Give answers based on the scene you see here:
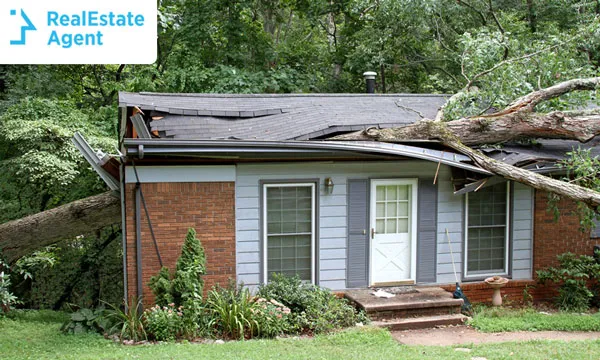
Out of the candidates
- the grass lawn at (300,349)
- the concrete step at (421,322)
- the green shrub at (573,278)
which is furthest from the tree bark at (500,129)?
the grass lawn at (300,349)

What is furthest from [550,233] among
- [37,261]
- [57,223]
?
[37,261]

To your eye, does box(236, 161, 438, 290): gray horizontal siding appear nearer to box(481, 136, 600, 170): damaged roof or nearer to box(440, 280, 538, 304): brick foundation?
box(481, 136, 600, 170): damaged roof

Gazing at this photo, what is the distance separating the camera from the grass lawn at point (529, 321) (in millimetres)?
8688

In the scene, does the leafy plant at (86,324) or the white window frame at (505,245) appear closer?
the leafy plant at (86,324)

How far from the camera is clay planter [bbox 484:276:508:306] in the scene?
9.66 m

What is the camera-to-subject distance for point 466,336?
330 inches

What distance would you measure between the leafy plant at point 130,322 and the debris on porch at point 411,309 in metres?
3.04

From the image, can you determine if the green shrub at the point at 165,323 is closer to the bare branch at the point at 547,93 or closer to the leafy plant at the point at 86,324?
the leafy plant at the point at 86,324

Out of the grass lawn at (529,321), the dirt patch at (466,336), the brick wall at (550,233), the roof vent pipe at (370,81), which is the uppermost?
the roof vent pipe at (370,81)

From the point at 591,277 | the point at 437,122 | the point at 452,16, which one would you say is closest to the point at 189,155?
the point at 437,122

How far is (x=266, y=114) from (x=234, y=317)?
3.60m

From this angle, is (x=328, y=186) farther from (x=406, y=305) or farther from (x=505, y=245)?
(x=505, y=245)

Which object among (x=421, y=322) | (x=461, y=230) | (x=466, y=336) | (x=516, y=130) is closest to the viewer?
(x=466, y=336)

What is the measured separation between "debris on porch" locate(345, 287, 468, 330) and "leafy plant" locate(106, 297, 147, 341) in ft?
9.98
